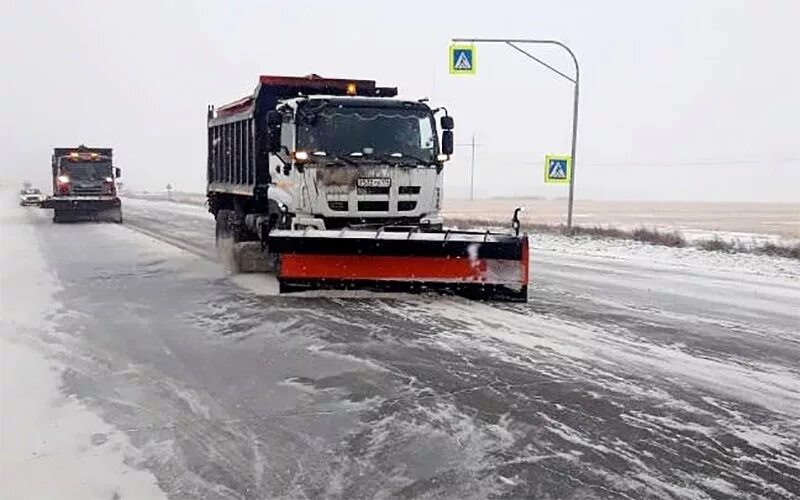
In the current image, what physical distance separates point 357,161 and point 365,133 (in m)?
0.48

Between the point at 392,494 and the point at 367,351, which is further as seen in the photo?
the point at 367,351

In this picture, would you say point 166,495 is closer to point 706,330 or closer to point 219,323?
point 219,323

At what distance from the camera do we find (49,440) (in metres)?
5.13

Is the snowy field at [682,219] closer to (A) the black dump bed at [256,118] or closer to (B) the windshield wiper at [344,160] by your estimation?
(A) the black dump bed at [256,118]

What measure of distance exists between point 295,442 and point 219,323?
4151mm

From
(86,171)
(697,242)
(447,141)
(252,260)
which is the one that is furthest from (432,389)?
(86,171)

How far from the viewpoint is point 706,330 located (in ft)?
29.6

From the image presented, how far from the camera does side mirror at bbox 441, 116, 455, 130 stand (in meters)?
12.0

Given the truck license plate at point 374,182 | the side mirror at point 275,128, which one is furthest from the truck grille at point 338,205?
the side mirror at point 275,128

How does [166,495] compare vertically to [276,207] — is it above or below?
below

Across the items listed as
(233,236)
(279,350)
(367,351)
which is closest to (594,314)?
(367,351)

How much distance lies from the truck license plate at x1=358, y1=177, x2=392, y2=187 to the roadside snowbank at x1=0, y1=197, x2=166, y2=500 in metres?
4.43

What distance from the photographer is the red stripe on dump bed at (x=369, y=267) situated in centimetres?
1059

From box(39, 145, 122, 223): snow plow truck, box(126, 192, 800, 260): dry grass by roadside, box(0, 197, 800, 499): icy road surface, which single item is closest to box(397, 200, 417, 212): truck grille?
box(0, 197, 800, 499): icy road surface
